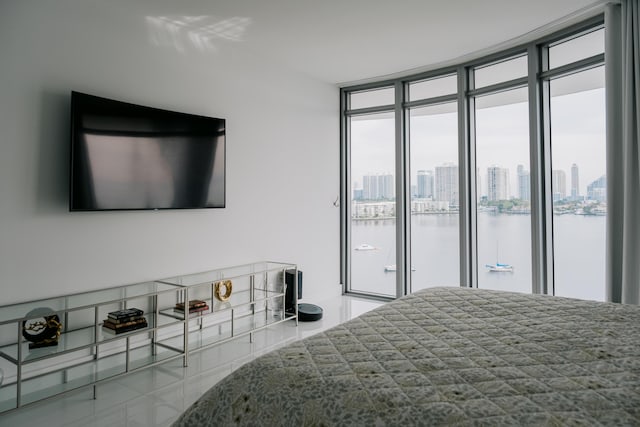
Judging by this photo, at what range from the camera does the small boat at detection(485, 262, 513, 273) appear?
420 centimetres

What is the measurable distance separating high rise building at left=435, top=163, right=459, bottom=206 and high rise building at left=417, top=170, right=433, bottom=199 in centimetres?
8

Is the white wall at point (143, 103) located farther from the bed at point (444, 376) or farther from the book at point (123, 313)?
the bed at point (444, 376)

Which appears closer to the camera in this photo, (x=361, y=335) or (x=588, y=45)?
(x=361, y=335)

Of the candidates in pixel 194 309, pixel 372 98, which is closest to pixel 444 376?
pixel 194 309

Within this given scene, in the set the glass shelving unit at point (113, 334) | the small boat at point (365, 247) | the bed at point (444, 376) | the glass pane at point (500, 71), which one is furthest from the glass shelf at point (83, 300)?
the glass pane at point (500, 71)

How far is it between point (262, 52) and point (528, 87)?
2.68 meters

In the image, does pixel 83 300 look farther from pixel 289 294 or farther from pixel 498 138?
pixel 498 138

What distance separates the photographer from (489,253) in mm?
4387

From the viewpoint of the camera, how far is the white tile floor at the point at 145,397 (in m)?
2.22

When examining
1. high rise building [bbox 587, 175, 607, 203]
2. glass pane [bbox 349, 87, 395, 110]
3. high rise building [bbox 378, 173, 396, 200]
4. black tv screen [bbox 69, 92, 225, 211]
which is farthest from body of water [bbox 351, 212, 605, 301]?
black tv screen [bbox 69, 92, 225, 211]

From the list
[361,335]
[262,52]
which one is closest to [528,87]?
[262,52]

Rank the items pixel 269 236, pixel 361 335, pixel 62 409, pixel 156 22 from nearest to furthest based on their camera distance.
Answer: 1. pixel 361 335
2. pixel 62 409
3. pixel 156 22
4. pixel 269 236

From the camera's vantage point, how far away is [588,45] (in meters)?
3.50

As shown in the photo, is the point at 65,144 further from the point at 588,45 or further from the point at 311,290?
the point at 588,45
